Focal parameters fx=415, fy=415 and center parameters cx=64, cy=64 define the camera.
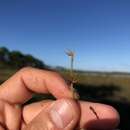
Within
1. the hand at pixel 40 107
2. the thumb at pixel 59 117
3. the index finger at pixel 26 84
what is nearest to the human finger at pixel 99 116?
the hand at pixel 40 107

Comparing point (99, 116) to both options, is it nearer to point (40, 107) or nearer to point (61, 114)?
point (61, 114)

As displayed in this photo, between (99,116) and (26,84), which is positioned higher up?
(26,84)

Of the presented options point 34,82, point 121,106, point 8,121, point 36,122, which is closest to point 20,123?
point 8,121

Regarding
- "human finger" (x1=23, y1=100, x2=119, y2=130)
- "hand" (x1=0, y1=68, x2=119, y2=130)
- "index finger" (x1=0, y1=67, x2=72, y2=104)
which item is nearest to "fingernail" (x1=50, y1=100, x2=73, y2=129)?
"hand" (x1=0, y1=68, x2=119, y2=130)

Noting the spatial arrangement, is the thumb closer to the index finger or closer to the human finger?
the human finger

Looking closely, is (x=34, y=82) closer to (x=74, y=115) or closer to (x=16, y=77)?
(x=16, y=77)

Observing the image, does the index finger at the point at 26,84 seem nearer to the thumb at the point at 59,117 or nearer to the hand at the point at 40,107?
the hand at the point at 40,107

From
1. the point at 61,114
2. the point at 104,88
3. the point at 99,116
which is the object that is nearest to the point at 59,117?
the point at 61,114

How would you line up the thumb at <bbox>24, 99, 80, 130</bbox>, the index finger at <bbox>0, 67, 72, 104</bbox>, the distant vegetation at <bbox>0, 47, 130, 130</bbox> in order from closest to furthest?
1. the thumb at <bbox>24, 99, 80, 130</bbox>
2. the index finger at <bbox>0, 67, 72, 104</bbox>
3. the distant vegetation at <bbox>0, 47, 130, 130</bbox>
